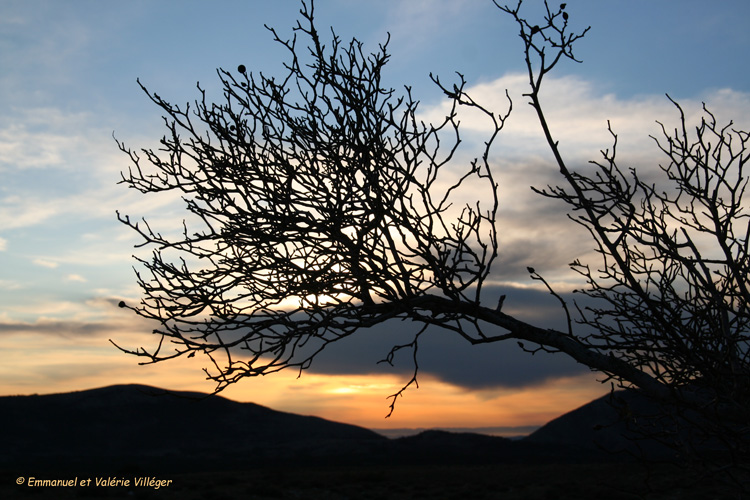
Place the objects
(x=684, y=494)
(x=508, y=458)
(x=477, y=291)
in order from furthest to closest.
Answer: (x=508, y=458) < (x=684, y=494) < (x=477, y=291)

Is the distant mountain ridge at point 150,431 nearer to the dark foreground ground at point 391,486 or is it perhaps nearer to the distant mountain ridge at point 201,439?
the distant mountain ridge at point 201,439

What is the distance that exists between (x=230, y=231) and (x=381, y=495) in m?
42.9

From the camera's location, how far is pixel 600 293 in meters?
7.23

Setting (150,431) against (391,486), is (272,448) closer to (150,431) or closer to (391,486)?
(150,431)

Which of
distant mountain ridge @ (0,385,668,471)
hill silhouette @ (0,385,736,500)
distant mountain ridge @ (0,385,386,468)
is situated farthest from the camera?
distant mountain ridge @ (0,385,386,468)

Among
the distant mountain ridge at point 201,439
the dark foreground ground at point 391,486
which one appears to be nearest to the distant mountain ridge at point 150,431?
the distant mountain ridge at point 201,439

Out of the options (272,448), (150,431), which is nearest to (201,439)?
(150,431)

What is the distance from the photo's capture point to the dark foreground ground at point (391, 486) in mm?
35250

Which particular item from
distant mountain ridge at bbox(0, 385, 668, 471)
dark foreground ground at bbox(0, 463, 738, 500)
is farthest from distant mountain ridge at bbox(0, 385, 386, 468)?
dark foreground ground at bbox(0, 463, 738, 500)

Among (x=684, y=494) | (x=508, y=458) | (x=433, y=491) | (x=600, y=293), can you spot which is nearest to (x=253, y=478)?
(x=433, y=491)

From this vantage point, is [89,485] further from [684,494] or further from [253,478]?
[684,494]

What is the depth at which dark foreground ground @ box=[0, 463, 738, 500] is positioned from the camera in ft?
116

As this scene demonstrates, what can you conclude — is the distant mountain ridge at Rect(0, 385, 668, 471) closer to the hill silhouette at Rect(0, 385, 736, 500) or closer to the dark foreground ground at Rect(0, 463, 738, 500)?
the hill silhouette at Rect(0, 385, 736, 500)

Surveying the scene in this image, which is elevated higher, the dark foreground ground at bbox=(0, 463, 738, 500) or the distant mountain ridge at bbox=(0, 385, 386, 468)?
the distant mountain ridge at bbox=(0, 385, 386, 468)
